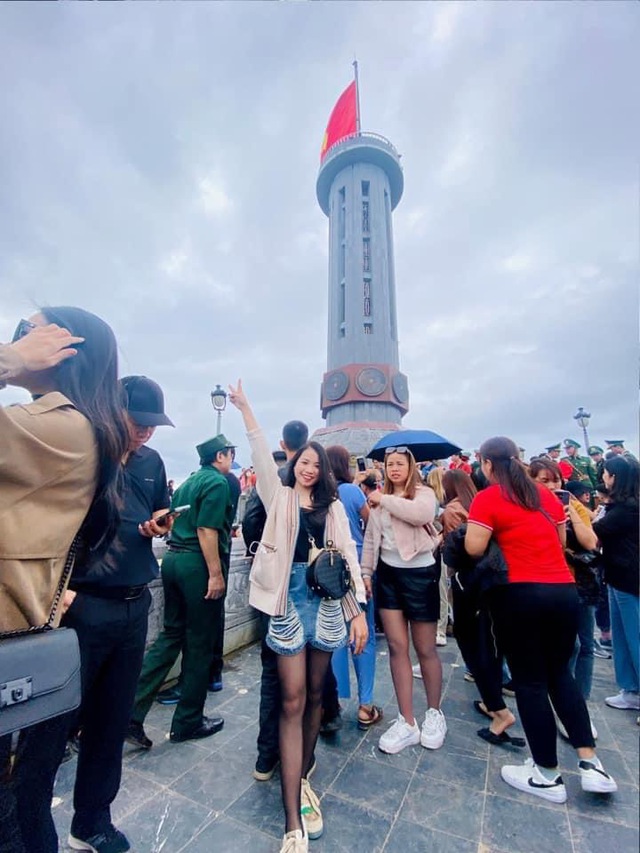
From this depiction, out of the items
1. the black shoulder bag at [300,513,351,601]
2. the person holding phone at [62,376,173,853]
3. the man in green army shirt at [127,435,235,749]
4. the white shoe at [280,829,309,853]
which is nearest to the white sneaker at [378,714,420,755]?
the white shoe at [280,829,309,853]

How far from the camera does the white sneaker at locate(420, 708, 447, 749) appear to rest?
2789 millimetres

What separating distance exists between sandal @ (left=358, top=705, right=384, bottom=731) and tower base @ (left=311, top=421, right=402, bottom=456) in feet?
42.7

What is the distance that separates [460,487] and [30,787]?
320cm

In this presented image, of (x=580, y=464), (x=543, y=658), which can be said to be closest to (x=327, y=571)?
(x=543, y=658)

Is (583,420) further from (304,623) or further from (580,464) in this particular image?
(304,623)

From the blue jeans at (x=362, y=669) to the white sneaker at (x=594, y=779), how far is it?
141cm

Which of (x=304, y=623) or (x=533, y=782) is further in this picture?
(x=533, y=782)

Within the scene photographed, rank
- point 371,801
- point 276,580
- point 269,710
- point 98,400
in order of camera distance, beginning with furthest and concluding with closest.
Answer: point 269,710 → point 371,801 → point 276,580 → point 98,400

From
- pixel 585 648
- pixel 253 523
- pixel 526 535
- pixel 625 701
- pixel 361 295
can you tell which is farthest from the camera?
pixel 361 295

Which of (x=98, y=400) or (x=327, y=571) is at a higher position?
(x=98, y=400)

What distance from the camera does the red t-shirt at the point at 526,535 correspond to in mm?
2357

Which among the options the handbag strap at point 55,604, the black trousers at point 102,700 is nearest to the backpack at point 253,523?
the black trousers at point 102,700

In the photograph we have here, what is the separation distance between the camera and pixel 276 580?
213 centimetres

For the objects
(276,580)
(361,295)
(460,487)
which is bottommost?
(276,580)
